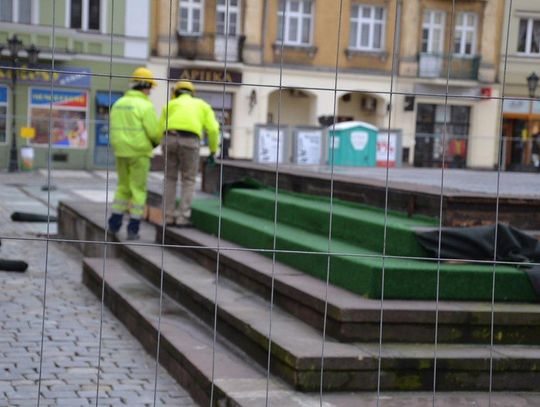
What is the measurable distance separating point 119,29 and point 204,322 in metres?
22.7

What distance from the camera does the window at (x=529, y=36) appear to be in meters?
4.69

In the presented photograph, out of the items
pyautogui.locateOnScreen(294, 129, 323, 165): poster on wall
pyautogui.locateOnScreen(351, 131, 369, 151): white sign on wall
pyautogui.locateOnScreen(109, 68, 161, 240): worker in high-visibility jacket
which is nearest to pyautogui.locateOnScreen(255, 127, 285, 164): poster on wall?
pyautogui.locateOnScreen(294, 129, 323, 165): poster on wall

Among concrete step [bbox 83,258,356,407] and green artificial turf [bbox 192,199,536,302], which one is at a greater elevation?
green artificial turf [bbox 192,199,536,302]

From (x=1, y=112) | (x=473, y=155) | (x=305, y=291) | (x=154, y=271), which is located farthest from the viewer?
(x=473, y=155)

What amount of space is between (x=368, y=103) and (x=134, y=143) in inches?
852

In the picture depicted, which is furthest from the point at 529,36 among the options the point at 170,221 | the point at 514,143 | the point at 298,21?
the point at 298,21

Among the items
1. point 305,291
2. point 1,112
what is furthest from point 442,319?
point 1,112

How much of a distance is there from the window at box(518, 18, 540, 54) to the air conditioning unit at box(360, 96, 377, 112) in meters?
23.5

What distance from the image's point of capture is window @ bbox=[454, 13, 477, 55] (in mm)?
29062

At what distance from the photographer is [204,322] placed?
246 inches

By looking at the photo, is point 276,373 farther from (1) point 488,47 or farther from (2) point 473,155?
(1) point 488,47

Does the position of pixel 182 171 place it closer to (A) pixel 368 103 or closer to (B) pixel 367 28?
(A) pixel 368 103

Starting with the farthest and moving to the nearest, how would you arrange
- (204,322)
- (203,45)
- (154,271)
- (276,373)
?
(203,45), (154,271), (204,322), (276,373)

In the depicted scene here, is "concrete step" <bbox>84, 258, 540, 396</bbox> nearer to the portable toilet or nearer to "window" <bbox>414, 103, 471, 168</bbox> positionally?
"window" <bbox>414, 103, 471, 168</bbox>
